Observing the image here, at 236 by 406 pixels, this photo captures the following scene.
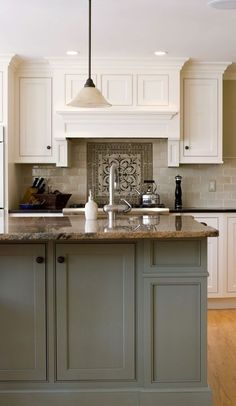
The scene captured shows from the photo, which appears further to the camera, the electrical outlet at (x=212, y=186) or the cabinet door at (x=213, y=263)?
the electrical outlet at (x=212, y=186)

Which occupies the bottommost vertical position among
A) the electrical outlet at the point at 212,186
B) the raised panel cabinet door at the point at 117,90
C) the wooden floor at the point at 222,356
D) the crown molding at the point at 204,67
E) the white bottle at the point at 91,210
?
the wooden floor at the point at 222,356

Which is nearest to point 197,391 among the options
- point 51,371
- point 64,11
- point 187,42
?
point 51,371

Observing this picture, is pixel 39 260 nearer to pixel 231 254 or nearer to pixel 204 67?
pixel 231 254

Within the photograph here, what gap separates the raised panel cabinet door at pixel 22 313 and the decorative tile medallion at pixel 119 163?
9.55 ft

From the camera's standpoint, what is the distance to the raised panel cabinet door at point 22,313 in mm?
2670

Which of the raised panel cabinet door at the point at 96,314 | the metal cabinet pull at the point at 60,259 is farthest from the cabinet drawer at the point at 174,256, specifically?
the metal cabinet pull at the point at 60,259

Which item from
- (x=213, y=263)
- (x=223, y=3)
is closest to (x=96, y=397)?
(x=223, y=3)

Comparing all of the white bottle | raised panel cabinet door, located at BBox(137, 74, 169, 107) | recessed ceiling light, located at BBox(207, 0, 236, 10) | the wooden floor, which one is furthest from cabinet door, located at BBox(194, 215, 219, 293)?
recessed ceiling light, located at BBox(207, 0, 236, 10)

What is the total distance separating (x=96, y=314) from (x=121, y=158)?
3.04 meters

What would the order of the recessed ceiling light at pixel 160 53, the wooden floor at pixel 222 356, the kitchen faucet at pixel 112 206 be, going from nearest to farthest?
1. the wooden floor at pixel 222 356
2. the kitchen faucet at pixel 112 206
3. the recessed ceiling light at pixel 160 53

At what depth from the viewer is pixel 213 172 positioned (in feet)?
18.3

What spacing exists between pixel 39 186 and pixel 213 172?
1.85 m

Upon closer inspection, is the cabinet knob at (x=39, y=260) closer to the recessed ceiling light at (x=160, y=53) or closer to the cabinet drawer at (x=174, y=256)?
the cabinet drawer at (x=174, y=256)

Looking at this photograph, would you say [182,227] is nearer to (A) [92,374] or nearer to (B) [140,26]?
(A) [92,374]
